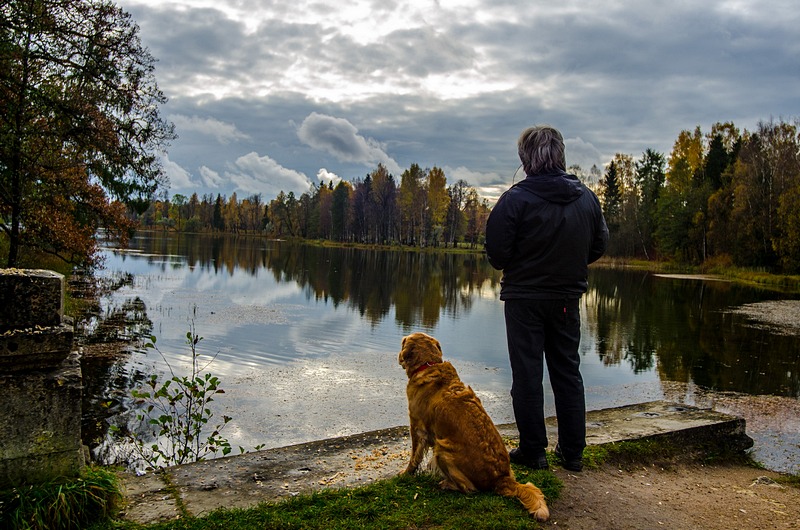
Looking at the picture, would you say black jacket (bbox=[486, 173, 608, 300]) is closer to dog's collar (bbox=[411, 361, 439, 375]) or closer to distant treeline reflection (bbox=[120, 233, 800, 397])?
dog's collar (bbox=[411, 361, 439, 375])

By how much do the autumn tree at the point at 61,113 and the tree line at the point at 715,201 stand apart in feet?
141

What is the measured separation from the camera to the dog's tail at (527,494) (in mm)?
3422

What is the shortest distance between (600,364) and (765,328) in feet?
32.6

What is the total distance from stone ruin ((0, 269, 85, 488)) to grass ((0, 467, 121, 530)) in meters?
0.07

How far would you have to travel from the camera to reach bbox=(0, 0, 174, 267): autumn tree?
12180mm

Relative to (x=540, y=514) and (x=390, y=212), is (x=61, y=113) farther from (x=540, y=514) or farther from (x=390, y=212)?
(x=390, y=212)

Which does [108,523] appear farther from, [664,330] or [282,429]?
[664,330]

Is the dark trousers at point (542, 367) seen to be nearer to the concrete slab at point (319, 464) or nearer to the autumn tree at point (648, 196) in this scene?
the concrete slab at point (319, 464)

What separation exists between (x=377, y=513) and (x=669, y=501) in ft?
7.46

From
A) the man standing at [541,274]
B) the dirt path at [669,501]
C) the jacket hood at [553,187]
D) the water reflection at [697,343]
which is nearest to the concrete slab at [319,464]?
the dirt path at [669,501]

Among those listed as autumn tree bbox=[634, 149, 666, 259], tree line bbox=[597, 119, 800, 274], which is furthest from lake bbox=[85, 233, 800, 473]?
autumn tree bbox=[634, 149, 666, 259]

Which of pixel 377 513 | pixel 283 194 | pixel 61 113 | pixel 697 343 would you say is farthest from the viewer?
pixel 283 194

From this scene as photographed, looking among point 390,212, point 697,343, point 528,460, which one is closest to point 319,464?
point 528,460

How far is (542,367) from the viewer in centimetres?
434
